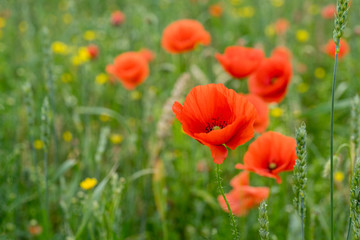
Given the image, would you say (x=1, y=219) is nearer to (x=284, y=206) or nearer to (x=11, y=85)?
(x=284, y=206)

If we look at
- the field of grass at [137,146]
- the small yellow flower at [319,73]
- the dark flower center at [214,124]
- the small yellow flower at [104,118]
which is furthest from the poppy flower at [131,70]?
the small yellow flower at [319,73]

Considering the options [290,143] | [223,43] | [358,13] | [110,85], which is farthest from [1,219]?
[358,13]

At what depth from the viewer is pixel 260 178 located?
92.0 inches

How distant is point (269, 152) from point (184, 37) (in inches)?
51.2

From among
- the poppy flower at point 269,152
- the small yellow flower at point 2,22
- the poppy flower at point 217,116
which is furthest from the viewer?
the small yellow flower at point 2,22

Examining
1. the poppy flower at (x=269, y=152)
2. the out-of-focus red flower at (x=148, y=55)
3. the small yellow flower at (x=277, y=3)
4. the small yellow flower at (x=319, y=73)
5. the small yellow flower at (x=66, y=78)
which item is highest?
the small yellow flower at (x=277, y=3)

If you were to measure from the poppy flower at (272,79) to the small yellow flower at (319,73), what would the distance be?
2048 millimetres

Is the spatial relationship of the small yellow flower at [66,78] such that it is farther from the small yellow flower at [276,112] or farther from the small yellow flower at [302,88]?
the small yellow flower at [302,88]

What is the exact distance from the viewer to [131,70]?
7.70ft

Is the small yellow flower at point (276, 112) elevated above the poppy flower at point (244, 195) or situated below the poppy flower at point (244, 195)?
above

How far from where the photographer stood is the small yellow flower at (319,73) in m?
3.98

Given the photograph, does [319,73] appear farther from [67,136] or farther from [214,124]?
[214,124]

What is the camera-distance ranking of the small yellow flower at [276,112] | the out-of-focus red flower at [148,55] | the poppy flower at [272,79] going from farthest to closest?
1. the out-of-focus red flower at [148,55]
2. the small yellow flower at [276,112]
3. the poppy flower at [272,79]

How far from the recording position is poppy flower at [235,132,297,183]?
1239 millimetres
